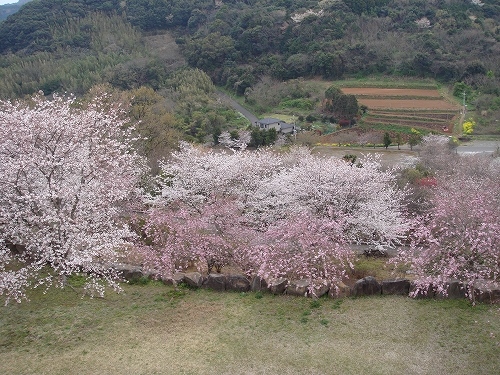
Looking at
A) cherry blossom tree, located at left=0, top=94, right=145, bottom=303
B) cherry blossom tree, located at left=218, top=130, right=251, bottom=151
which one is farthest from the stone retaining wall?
cherry blossom tree, located at left=218, top=130, right=251, bottom=151

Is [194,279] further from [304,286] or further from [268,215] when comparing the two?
[268,215]

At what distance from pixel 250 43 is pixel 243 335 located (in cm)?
5426

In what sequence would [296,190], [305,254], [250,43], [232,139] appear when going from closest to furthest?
1. [305,254]
2. [296,190]
3. [232,139]
4. [250,43]

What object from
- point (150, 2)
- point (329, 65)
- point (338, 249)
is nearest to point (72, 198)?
point (338, 249)

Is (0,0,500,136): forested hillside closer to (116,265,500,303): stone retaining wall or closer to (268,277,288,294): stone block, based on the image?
(116,265,500,303): stone retaining wall

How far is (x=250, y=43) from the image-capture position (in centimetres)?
5719

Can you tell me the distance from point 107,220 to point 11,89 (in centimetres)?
4007

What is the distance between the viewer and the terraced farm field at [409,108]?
37.3 m

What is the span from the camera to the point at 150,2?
226 ft

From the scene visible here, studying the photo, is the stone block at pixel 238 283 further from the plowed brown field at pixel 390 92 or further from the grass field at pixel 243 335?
the plowed brown field at pixel 390 92

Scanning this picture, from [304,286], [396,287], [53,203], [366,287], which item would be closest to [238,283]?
[304,286]

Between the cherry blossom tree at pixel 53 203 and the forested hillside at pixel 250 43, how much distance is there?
122 feet

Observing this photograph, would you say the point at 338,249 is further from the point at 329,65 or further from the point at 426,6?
the point at 426,6

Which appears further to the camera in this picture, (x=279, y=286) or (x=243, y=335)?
(x=279, y=286)
